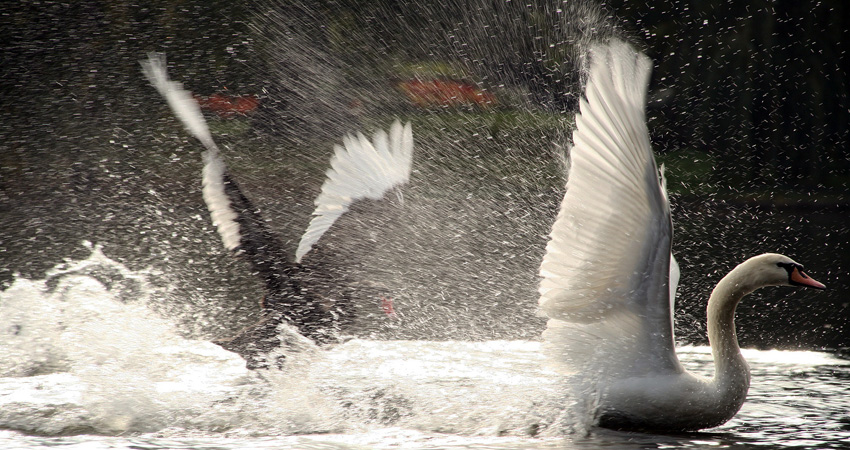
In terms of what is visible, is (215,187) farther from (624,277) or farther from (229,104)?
(229,104)

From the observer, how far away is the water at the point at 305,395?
369 centimetres

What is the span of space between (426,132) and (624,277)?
1169 centimetres

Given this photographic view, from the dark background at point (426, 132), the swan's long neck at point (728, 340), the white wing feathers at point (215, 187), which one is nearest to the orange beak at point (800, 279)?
the swan's long neck at point (728, 340)

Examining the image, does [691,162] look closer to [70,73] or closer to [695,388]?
[70,73]

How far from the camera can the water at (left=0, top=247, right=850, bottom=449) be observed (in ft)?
12.1

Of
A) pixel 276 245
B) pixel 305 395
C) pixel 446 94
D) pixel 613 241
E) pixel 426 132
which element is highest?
pixel 446 94

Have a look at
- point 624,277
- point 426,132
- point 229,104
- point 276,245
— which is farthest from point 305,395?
point 229,104

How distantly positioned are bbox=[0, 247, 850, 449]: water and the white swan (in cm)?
13

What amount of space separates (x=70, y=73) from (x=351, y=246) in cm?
1240

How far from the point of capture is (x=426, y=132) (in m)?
15.2

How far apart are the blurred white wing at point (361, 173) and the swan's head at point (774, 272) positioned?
193 cm

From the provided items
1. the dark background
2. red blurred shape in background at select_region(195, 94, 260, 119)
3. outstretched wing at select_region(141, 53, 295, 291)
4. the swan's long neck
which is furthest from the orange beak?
red blurred shape in background at select_region(195, 94, 260, 119)

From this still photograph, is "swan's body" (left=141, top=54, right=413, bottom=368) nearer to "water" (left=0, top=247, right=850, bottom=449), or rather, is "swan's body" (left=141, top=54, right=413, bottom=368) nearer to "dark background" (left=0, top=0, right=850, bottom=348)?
"water" (left=0, top=247, right=850, bottom=449)

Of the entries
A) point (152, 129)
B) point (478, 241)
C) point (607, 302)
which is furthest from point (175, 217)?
point (607, 302)
